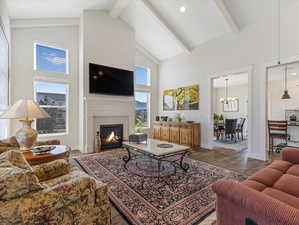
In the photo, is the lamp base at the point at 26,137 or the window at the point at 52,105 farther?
the window at the point at 52,105

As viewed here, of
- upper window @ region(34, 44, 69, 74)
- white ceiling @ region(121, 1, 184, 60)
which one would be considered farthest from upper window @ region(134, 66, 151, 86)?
upper window @ region(34, 44, 69, 74)

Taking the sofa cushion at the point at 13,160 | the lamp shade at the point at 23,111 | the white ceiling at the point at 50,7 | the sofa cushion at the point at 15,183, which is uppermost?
the white ceiling at the point at 50,7

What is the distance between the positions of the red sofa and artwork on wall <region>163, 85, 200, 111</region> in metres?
3.57

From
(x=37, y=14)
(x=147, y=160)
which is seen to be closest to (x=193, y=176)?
(x=147, y=160)

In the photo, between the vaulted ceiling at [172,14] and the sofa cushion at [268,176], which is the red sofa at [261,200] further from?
the vaulted ceiling at [172,14]

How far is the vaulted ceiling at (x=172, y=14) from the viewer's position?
3.54m

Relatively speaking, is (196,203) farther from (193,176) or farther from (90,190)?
(90,190)

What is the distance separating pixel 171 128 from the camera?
17.7 ft

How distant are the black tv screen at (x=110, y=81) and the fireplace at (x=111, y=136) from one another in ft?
3.45

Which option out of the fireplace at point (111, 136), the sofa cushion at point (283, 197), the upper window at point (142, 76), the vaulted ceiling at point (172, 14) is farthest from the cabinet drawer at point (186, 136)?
the sofa cushion at point (283, 197)

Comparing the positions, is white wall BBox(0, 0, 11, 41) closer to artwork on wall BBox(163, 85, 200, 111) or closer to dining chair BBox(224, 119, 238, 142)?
artwork on wall BBox(163, 85, 200, 111)

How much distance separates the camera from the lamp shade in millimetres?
1988

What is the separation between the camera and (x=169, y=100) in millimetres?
6090

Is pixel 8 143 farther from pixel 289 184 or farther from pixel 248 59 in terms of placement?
pixel 248 59
